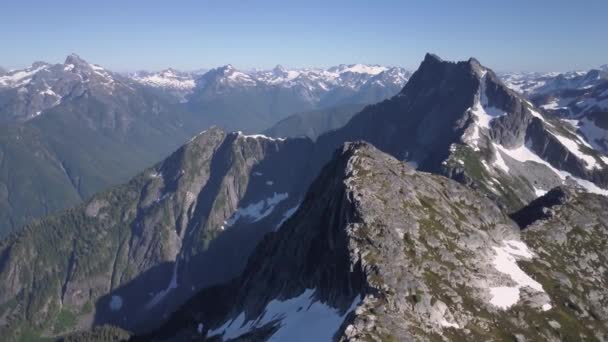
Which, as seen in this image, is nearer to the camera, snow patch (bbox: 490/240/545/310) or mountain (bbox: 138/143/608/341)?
mountain (bbox: 138/143/608/341)

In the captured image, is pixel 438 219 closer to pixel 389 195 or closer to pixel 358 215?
pixel 389 195

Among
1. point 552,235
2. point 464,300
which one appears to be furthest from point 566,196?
point 464,300

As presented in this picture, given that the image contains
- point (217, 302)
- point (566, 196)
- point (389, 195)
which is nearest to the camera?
point (389, 195)

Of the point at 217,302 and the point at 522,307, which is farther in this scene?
the point at 217,302

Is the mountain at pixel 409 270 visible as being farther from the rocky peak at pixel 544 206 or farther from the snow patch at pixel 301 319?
the rocky peak at pixel 544 206

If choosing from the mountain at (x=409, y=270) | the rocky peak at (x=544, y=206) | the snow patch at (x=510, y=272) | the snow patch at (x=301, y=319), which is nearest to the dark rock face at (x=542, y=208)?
the rocky peak at (x=544, y=206)

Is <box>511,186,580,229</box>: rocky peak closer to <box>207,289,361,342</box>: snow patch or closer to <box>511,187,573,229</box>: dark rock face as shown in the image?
<box>511,187,573,229</box>: dark rock face

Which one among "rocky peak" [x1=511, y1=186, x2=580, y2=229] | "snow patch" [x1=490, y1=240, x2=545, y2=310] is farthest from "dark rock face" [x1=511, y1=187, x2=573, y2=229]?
"snow patch" [x1=490, y1=240, x2=545, y2=310]

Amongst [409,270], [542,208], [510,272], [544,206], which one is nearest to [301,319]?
[409,270]
